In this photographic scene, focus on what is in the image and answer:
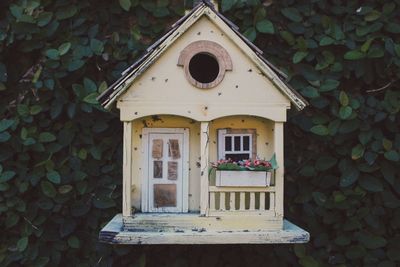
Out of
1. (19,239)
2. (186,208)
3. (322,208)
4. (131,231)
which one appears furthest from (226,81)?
(19,239)

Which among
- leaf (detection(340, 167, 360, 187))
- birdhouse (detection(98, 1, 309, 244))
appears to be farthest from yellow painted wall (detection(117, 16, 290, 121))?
leaf (detection(340, 167, 360, 187))

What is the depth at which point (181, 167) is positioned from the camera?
6.88 feet

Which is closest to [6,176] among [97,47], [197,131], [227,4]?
[97,47]

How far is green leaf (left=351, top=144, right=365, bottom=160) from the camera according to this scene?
2457 mm

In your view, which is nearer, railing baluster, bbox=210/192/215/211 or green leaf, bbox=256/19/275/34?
railing baluster, bbox=210/192/215/211

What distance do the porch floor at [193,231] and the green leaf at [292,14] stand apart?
41.5 inches

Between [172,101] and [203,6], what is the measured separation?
14.4 inches

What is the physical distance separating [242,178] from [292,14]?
3.20 feet

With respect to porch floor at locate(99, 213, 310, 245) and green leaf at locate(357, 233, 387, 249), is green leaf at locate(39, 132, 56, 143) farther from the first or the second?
green leaf at locate(357, 233, 387, 249)

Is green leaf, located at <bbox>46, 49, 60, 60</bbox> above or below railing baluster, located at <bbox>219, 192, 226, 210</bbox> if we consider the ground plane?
above

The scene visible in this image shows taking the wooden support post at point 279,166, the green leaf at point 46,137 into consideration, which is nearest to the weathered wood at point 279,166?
the wooden support post at point 279,166

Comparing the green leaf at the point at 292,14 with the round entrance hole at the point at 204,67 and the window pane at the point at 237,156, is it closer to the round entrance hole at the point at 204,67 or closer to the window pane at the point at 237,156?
the round entrance hole at the point at 204,67

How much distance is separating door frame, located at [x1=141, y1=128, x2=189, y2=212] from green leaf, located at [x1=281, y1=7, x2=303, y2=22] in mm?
847

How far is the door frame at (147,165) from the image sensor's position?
2.07 metres
